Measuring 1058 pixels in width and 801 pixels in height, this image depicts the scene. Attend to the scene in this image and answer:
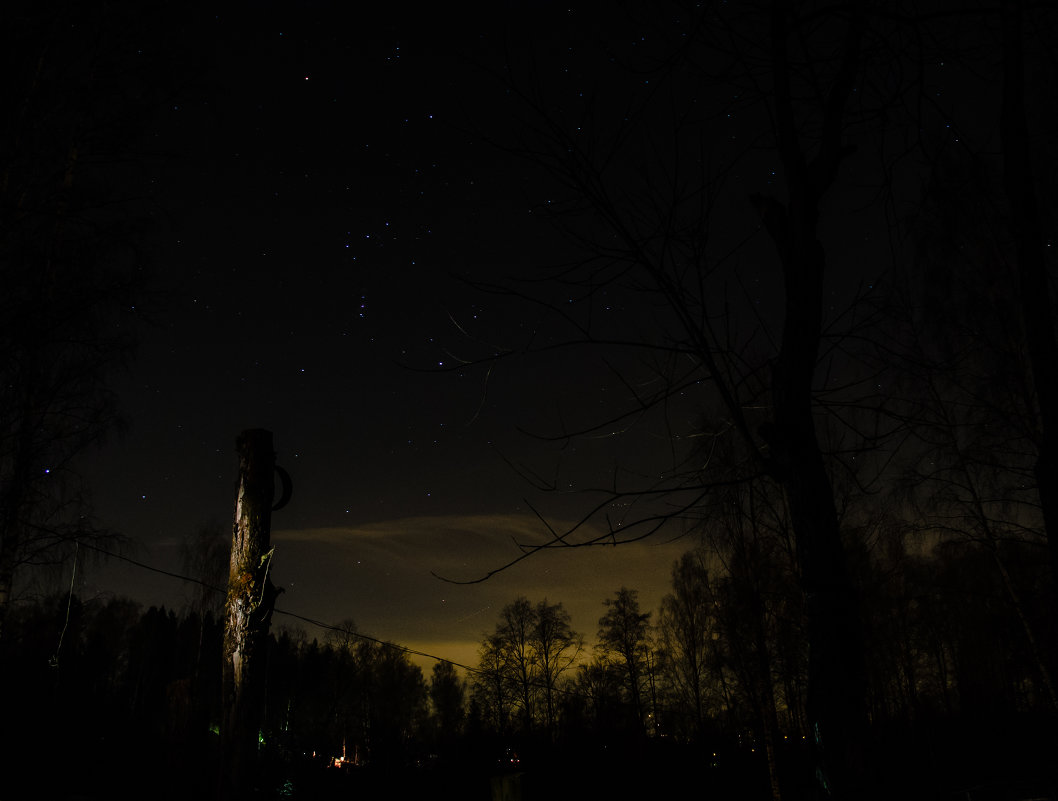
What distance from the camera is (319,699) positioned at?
56.9 meters

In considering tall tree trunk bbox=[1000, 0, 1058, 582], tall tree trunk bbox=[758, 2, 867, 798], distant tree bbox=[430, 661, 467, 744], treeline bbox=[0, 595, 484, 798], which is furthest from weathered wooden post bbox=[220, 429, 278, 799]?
distant tree bbox=[430, 661, 467, 744]

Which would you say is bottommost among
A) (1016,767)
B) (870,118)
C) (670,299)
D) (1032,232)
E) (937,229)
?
(1016,767)

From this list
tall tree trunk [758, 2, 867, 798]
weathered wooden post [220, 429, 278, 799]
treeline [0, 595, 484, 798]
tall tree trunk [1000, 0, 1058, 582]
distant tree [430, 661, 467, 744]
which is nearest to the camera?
tall tree trunk [758, 2, 867, 798]

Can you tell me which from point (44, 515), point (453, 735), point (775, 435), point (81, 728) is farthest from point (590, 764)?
point (775, 435)

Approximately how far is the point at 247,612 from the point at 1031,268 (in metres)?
5.45

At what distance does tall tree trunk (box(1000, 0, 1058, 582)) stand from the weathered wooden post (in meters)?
5.19

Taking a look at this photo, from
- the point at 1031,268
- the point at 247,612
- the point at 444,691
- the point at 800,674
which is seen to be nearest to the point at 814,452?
the point at 1031,268

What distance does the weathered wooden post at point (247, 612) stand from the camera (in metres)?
5.07

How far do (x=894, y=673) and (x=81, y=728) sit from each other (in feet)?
87.4

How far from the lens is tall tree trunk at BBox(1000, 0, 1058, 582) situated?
2121 millimetres

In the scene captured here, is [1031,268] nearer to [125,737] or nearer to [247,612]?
[247,612]

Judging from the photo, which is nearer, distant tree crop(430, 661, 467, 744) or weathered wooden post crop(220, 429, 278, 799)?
weathered wooden post crop(220, 429, 278, 799)

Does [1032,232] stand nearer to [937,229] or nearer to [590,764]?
[937,229]

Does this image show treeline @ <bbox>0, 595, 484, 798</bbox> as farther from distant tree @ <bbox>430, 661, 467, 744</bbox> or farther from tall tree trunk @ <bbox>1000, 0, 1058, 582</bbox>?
distant tree @ <bbox>430, 661, 467, 744</bbox>
